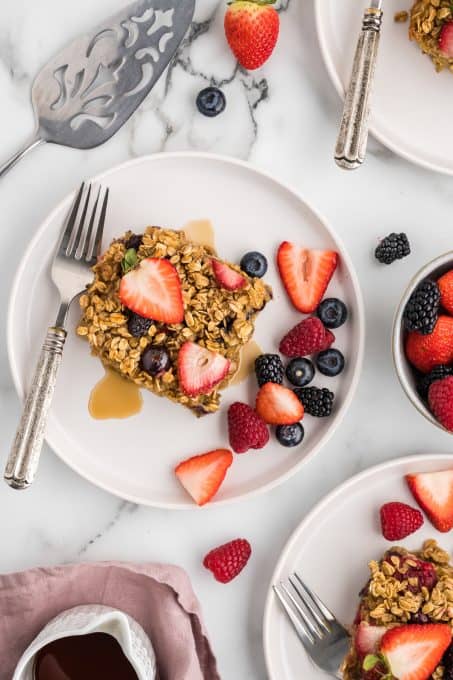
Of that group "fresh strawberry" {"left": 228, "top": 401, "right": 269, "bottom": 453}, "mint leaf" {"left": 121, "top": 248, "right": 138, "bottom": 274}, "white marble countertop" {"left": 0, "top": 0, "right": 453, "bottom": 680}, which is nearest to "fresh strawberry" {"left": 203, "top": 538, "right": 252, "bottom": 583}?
"white marble countertop" {"left": 0, "top": 0, "right": 453, "bottom": 680}

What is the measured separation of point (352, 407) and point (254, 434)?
274 mm

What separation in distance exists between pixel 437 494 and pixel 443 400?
314 mm

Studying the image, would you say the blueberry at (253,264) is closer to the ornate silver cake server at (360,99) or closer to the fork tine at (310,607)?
the ornate silver cake server at (360,99)

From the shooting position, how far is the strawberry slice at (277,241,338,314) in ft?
6.37

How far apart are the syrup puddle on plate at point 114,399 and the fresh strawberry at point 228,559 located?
0.39 metres

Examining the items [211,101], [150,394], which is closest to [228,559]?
[150,394]

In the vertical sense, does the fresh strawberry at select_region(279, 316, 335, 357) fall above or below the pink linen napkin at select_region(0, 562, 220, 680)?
above

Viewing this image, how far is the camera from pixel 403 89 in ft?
6.56

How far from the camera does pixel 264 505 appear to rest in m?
2.03

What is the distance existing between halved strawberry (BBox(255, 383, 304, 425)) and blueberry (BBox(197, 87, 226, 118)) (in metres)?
0.66

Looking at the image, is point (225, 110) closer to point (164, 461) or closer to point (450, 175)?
point (450, 175)

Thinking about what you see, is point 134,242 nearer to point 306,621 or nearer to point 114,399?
point 114,399

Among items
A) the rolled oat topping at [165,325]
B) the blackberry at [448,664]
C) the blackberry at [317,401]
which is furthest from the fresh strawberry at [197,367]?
the blackberry at [448,664]

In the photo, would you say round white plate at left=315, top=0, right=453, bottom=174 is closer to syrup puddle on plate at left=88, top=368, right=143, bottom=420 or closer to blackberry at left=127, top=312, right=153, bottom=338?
blackberry at left=127, top=312, right=153, bottom=338
